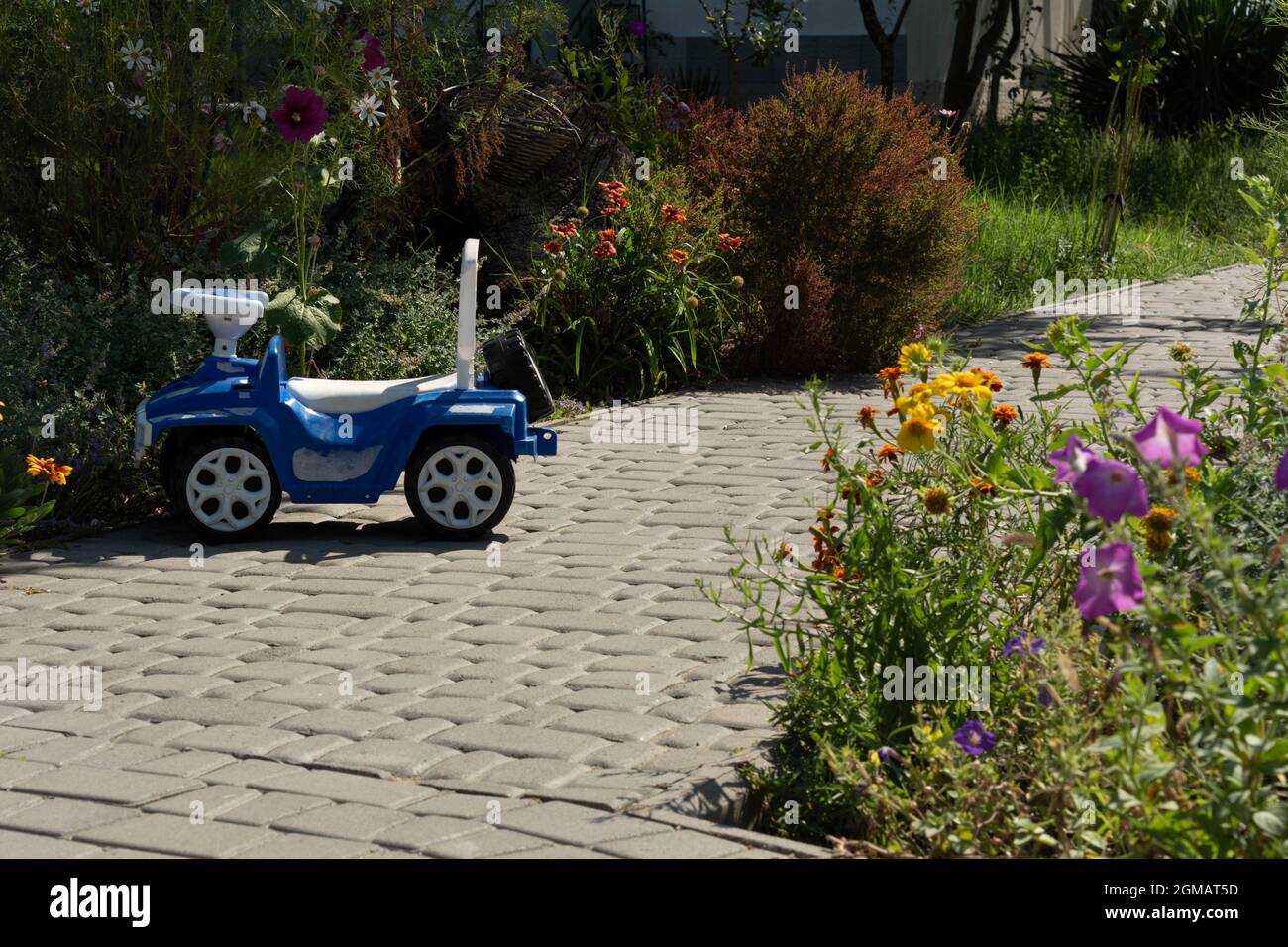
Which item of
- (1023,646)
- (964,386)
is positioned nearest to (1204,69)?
(964,386)

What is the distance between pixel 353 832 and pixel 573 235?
616 cm

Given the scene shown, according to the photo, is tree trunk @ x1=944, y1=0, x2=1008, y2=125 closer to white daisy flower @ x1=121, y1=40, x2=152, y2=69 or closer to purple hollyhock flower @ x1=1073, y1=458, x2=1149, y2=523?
white daisy flower @ x1=121, y1=40, x2=152, y2=69

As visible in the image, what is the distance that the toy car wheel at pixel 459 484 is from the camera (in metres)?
6.49

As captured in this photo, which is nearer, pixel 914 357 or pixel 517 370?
pixel 914 357

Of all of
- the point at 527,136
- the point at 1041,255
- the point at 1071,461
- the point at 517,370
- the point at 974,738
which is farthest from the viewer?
the point at 1041,255

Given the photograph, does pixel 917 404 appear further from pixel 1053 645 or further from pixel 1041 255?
pixel 1041 255

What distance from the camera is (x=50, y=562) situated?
6328 mm

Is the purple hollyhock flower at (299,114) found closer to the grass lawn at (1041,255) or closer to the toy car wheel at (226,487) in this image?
the toy car wheel at (226,487)

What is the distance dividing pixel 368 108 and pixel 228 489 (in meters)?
2.47

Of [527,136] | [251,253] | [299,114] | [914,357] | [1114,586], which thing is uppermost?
[527,136]

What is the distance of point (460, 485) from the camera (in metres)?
6.50

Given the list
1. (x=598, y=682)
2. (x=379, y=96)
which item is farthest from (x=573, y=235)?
(x=598, y=682)

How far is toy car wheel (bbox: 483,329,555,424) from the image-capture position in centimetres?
682
